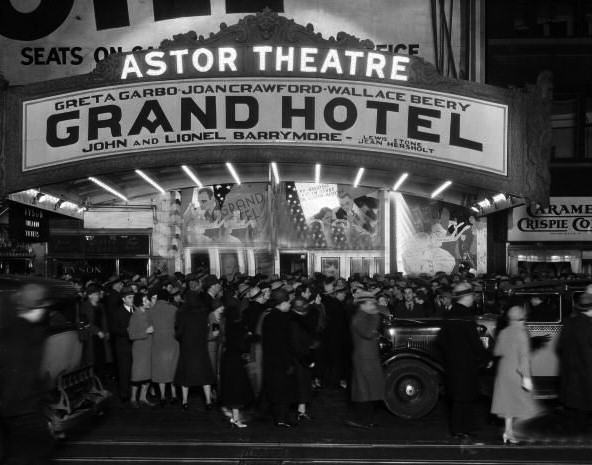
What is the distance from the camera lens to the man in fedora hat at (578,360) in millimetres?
10141

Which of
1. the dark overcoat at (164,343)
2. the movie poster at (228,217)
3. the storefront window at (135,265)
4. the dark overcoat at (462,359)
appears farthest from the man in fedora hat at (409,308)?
the storefront window at (135,265)

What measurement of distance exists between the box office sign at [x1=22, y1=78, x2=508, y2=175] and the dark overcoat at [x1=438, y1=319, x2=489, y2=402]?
6380 mm

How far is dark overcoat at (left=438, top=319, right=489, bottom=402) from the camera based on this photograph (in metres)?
10.2

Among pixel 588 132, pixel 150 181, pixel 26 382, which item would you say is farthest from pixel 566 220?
pixel 26 382

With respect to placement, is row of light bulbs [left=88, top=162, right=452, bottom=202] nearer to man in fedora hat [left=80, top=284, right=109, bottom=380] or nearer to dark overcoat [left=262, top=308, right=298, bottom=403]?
man in fedora hat [left=80, top=284, right=109, bottom=380]

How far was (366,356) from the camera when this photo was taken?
1098 cm

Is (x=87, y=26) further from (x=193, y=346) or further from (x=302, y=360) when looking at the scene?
(x=302, y=360)

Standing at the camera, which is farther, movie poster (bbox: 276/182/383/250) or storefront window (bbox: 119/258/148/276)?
storefront window (bbox: 119/258/148/276)

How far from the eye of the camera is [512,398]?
32.0 ft

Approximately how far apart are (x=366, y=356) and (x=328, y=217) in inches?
549

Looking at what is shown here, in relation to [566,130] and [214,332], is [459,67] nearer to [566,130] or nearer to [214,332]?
[566,130]

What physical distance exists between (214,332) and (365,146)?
5.24m

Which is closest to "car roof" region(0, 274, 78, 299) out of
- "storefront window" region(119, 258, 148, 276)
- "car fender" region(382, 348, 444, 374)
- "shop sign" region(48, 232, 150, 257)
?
"car fender" region(382, 348, 444, 374)

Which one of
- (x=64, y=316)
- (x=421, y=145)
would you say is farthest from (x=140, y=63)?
(x=64, y=316)
